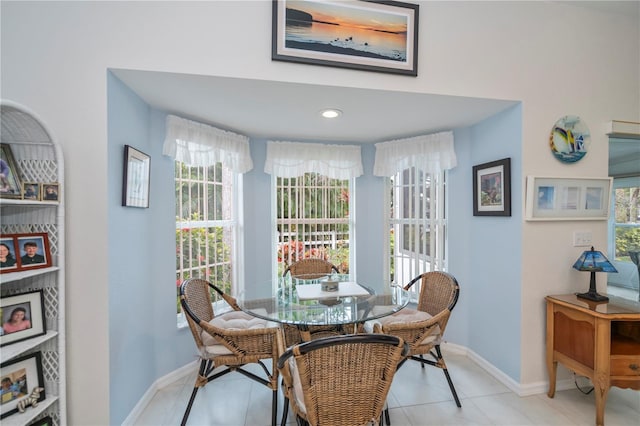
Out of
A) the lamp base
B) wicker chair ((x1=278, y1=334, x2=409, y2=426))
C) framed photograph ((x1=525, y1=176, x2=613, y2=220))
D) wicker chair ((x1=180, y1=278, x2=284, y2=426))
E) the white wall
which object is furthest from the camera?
framed photograph ((x1=525, y1=176, x2=613, y2=220))

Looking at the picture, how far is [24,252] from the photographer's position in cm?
140

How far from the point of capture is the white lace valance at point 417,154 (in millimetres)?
2771

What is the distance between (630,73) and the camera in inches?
88.4

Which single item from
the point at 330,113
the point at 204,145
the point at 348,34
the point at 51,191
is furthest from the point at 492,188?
the point at 51,191

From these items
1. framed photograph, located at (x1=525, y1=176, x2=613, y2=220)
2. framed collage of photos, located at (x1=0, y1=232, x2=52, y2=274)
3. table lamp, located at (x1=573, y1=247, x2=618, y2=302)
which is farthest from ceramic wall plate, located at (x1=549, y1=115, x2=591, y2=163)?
framed collage of photos, located at (x1=0, y1=232, x2=52, y2=274)

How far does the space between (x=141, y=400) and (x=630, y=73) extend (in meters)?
4.52

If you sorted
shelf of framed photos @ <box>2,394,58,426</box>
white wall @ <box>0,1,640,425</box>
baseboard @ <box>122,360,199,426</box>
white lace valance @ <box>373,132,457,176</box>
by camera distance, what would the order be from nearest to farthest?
shelf of framed photos @ <box>2,394,58,426</box> < white wall @ <box>0,1,640,425</box> < baseboard @ <box>122,360,199,426</box> < white lace valance @ <box>373,132,457,176</box>

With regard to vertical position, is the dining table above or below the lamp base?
below

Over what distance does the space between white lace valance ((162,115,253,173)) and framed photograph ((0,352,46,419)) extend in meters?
1.52

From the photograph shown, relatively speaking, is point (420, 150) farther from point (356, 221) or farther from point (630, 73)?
point (630, 73)

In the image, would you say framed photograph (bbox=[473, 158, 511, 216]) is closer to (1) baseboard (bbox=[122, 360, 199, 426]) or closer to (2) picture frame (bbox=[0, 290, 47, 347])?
(1) baseboard (bbox=[122, 360, 199, 426])

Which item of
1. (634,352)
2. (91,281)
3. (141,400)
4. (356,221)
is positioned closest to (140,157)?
(91,281)

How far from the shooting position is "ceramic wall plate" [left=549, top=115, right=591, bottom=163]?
215 cm

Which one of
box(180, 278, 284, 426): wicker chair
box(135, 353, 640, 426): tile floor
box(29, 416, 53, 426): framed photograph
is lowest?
box(135, 353, 640, 426): tile floor
